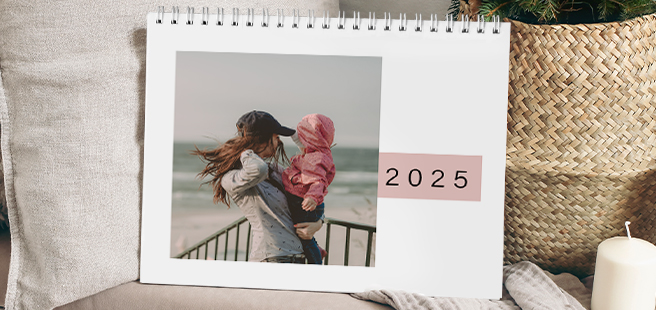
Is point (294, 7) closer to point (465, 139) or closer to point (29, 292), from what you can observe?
point (465, 139)

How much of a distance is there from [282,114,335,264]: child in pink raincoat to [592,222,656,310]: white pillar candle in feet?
1.31

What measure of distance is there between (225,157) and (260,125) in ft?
0.23

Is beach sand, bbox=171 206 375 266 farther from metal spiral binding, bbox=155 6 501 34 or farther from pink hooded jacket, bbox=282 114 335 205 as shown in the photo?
metal spiral binding, bbox=155 6 501 34

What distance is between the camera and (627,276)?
524 millimetres

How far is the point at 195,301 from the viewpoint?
21.2 inches

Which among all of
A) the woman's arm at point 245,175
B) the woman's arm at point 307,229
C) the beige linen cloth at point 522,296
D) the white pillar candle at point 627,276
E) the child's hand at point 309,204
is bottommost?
the beige linen cloth at point 522,296

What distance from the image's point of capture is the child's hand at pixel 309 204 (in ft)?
1.84

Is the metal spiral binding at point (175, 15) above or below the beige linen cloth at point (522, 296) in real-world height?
above

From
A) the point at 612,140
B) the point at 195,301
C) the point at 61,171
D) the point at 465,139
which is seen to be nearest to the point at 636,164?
the point at 612,140

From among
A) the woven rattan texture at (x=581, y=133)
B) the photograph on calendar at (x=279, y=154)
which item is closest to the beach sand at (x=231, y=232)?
the photograph on calendar at (x=279, y=154)

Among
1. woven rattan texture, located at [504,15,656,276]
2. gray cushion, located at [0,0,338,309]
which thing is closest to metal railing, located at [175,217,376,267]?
gray cushion, located at [0,0,338,309]

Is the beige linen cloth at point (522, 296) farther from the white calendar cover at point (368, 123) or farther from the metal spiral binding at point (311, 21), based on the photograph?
the metal spiral binding at point (311, 21)

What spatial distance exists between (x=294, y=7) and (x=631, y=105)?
53cm

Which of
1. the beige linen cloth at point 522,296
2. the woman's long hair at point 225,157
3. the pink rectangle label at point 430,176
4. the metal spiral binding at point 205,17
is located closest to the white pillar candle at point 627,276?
the beige linen cloth at point 522,296
